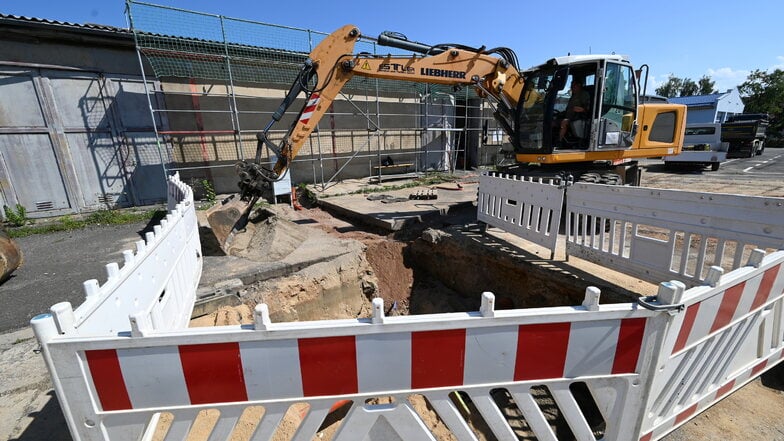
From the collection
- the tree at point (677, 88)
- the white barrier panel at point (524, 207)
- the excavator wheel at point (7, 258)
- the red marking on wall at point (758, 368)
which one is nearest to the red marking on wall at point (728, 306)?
the red marking on wall at point (758, 368)

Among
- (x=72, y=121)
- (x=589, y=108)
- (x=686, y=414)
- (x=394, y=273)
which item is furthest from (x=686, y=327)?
(x=72, y=121)

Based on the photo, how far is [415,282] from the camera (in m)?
6.28

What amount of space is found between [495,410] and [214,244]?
15.5 ft

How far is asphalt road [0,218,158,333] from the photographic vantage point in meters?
4.14

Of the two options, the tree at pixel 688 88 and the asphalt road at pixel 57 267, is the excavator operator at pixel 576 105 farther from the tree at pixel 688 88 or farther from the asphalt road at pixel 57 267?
the tree at pixel 688 88

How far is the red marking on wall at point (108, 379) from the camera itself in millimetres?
1301

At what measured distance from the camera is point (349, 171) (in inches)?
523

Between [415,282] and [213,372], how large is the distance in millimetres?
5097

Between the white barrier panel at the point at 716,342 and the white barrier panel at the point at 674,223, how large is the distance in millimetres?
873

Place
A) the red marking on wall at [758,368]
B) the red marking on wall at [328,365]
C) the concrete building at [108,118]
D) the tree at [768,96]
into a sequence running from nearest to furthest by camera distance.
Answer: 1. the red marking on wall at [328,365]
2. the red marking on wall at [758,368]
3. the concrete building at [108,118]
4. the tree at [768,96]

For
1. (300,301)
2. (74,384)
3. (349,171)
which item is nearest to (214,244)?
(300,301)

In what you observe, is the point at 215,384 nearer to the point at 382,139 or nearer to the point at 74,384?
the point at 74,384

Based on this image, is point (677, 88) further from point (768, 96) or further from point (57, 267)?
point (57, 267)

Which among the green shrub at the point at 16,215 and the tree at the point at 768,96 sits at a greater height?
the tree at the point at 768,96
